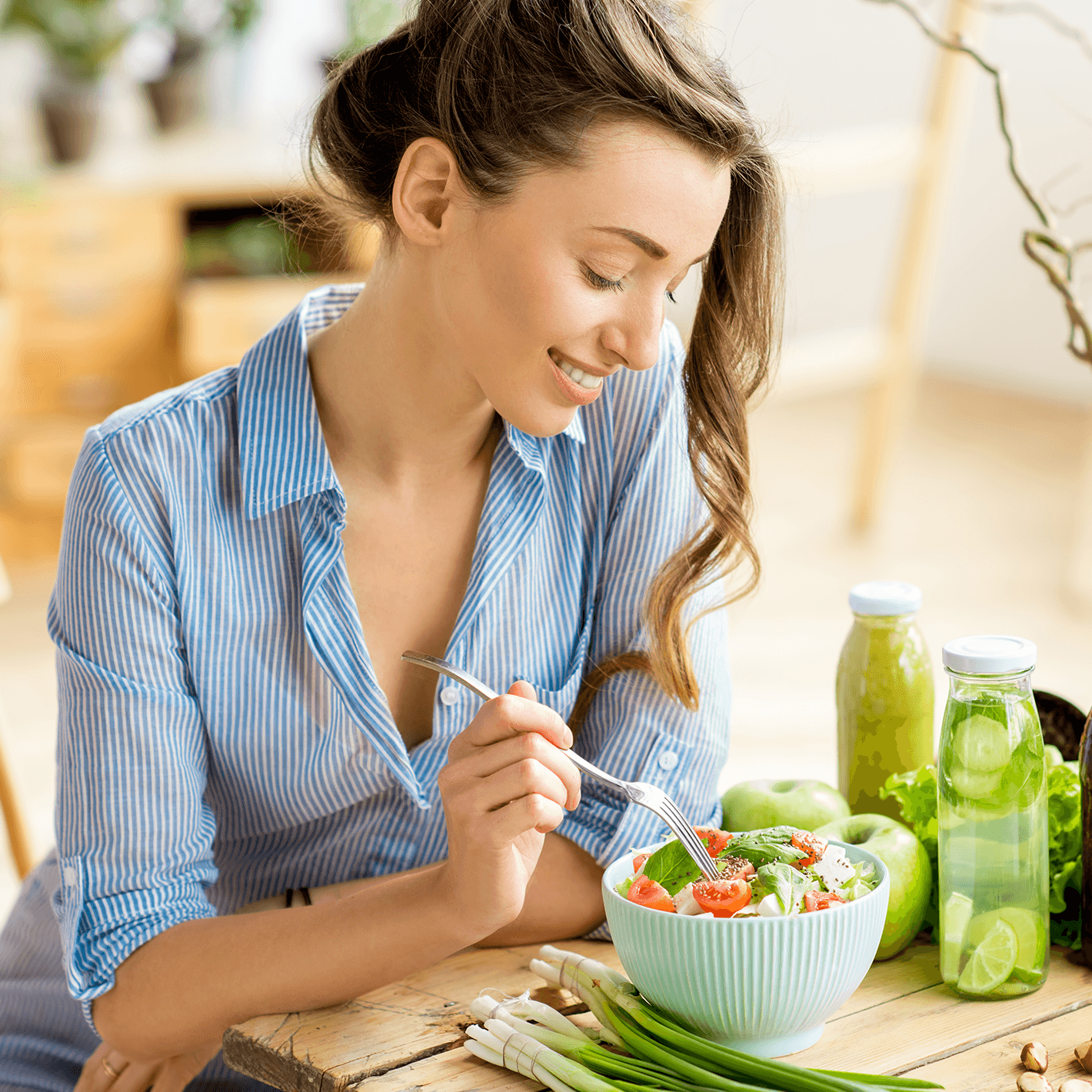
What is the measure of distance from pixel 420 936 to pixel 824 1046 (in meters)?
0.29

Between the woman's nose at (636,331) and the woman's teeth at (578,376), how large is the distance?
0.10 feet

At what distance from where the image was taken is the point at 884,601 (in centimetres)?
117

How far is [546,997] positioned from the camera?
0.99 m

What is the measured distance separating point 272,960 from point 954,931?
478 millimetres

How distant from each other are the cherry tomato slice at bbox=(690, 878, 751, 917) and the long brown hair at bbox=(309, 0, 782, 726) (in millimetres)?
323

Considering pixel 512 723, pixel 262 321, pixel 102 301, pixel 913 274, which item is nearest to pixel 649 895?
pixel 512 723

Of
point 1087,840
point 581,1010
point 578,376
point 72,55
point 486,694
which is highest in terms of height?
point 72,55

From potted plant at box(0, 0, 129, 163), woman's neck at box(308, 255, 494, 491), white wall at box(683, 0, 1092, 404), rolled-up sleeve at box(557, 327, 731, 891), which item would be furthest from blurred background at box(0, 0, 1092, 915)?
woman's neck at box(308, 255, 494, 491)

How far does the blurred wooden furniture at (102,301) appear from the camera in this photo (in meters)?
3.50

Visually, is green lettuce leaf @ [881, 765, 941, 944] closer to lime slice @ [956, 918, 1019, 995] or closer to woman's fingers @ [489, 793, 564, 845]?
lime slice @ [956, 918, 1019, 995]

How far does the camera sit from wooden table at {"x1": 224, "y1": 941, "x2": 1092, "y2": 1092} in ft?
2.93

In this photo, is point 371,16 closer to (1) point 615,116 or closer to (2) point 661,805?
(1) point 615,116

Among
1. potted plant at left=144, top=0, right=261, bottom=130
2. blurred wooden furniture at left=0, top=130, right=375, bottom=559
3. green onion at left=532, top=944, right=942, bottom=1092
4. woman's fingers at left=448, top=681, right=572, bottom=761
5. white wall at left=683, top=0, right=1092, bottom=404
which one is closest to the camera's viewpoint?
green onion at left=532, top=944, right=942, bottom=1092

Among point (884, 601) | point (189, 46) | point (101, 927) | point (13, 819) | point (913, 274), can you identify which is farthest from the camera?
A: point (913, 274)
